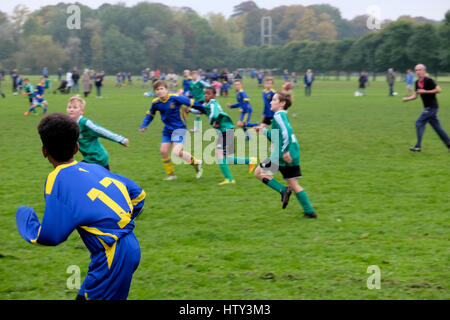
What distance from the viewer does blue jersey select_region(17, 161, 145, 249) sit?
293 cm

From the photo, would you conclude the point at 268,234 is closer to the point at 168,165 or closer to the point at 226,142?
the point at 226,142

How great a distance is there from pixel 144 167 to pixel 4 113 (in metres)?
16.4

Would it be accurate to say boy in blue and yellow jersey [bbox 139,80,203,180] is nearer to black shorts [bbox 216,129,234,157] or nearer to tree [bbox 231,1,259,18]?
black shorts [bbox 216,129,234,157]

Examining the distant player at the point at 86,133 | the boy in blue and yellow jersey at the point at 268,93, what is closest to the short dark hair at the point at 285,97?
the distant player at the point at 86,133

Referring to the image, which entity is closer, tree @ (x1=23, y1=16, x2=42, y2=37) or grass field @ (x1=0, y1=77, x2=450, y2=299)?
grass field @ (x1=0, y1=77, x2=450, y2=299)

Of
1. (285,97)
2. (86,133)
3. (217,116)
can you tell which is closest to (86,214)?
(285,97)

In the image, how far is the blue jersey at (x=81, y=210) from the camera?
2932 millimetres

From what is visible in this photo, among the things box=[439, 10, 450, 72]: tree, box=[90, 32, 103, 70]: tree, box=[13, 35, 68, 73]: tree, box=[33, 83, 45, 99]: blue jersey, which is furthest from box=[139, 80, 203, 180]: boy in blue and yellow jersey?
box=[90, 32, 103, 70]: tree

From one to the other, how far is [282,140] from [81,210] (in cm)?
460

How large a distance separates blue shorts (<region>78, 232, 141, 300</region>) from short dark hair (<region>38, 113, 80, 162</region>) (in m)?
0.61

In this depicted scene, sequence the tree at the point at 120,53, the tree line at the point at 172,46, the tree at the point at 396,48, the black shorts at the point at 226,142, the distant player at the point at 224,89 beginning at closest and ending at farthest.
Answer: the black shorts at the point at 226,142 < the distant player at the point at 224,89 < the tree at the point at 396,48 < the tree line at the point at 172,46 < the tree at the point at 120,53

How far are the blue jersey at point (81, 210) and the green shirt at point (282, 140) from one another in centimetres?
420

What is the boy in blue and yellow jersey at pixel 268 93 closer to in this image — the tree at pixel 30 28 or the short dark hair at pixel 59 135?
the short dark hair at pixel 59 135
